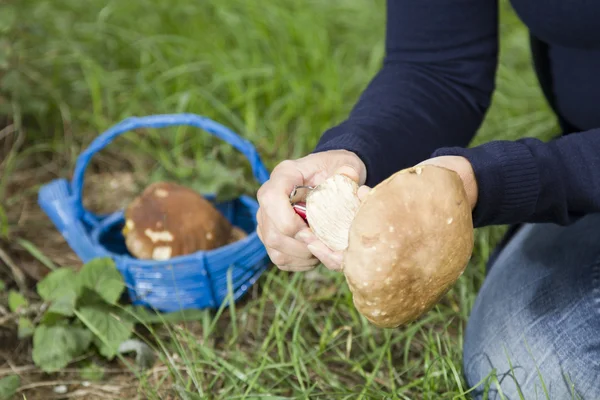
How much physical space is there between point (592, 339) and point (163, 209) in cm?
Answer: 95

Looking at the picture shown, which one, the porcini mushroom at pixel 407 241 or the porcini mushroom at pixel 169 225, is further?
the porcini mushroom at pixel 169 225

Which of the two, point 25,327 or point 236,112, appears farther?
point 236,112

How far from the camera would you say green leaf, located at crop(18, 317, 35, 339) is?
4.92ft

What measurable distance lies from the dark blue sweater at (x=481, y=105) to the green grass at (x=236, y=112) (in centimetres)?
40

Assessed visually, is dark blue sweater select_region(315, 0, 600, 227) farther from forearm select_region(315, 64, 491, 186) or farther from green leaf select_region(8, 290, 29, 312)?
green leaf select_region(8, 290, 29, 312)

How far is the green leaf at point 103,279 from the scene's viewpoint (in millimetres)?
1480

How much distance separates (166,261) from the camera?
1534 mm

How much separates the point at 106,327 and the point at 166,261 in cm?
19

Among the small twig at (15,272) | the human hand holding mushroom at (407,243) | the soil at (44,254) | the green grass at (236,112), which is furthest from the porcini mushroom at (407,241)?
the small twig at (15,272)

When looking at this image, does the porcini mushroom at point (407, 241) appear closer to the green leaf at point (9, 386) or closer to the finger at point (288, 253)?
the finger at point (288, 253)

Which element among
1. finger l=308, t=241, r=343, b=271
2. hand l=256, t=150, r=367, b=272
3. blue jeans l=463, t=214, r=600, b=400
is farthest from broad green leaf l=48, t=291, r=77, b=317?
blue jeans l=463, t=214, r=600, b=400

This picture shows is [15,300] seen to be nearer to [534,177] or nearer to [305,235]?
[305,235]

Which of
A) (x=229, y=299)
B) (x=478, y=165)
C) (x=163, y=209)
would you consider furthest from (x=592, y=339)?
(x=163, y=209)

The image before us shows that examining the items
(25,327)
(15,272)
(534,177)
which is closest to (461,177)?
(534,177)
